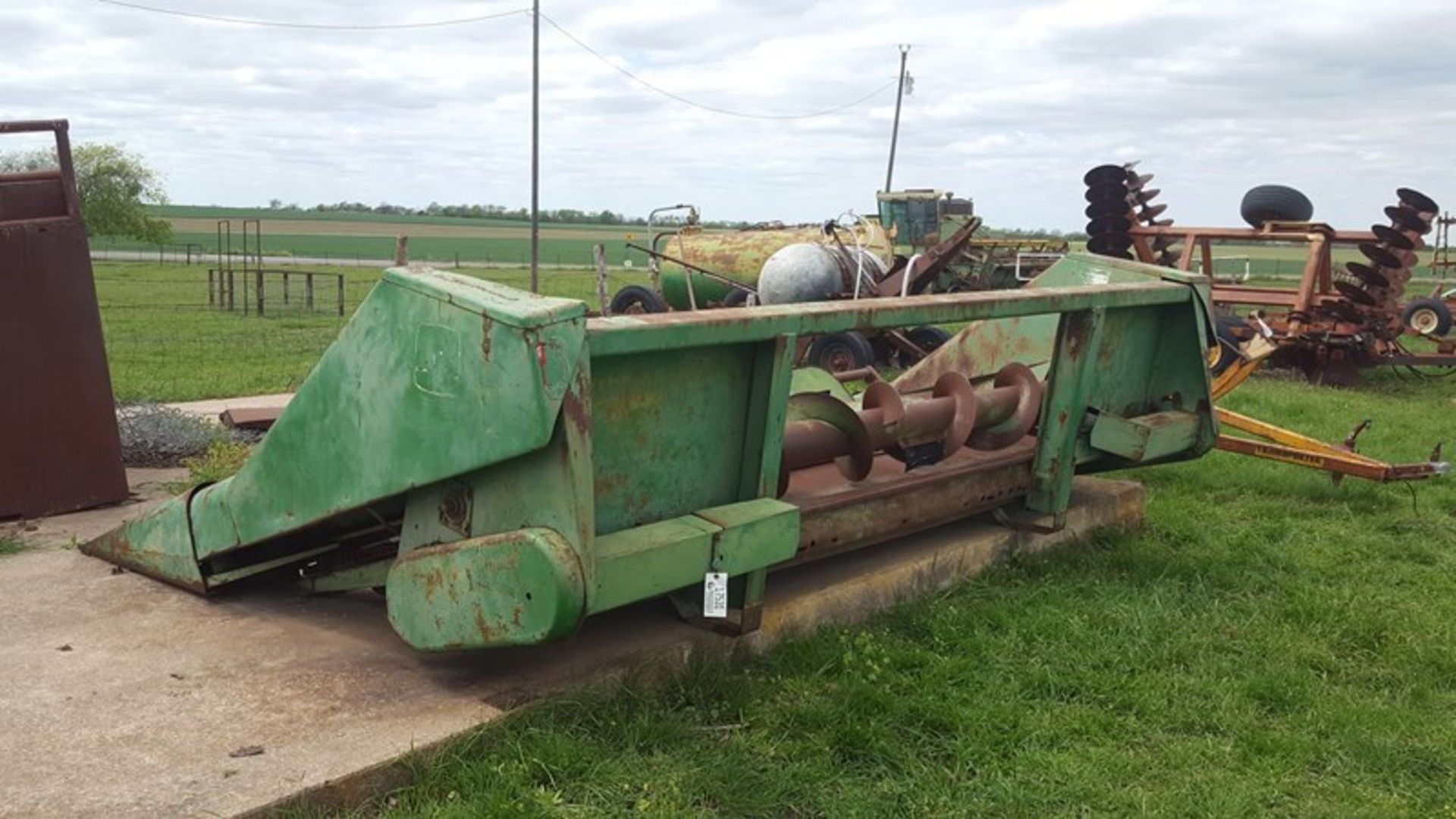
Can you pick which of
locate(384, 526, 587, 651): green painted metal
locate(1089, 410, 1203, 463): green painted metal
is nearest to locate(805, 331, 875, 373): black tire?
locate(1089, 410, 1203, 463): green painted metal

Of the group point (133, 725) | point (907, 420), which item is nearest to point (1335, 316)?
point (907, 420)

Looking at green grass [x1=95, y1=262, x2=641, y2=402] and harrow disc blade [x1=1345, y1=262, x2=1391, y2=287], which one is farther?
→ harrow disc blade [x1=1345, y1=262, x2=1391, y2=287]

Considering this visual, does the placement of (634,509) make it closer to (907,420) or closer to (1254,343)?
(907,420)

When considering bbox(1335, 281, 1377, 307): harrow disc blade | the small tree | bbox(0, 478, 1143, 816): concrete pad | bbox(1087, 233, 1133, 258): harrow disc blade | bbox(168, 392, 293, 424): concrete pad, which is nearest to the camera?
bbox(0, 478, 1143, 816): concrete pad

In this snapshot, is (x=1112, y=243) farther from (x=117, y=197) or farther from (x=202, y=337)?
(x=117, y=197)

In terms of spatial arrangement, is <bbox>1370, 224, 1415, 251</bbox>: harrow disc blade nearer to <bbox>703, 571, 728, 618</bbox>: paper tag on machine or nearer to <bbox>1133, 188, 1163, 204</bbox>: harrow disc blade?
<bbox>1133, 188, 1163, 204</bbox>: harrow disc blade

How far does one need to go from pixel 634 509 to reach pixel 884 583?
118 centimetres

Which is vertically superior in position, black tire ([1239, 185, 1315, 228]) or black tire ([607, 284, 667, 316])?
black tire ([1239, 185, 1315, 228])

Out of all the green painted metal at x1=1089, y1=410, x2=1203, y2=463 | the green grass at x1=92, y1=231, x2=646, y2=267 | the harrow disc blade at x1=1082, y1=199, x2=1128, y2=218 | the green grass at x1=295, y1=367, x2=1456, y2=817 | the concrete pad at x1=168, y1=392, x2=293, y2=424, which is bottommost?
the green grass at x1=92, y1=231, x2=646, y2=267

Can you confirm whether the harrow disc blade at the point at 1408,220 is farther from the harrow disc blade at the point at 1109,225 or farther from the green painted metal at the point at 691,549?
the green painted metal at the point at 691,549

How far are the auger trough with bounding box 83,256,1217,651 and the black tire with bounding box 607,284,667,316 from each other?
382 inches

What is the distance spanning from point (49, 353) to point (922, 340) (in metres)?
9.08

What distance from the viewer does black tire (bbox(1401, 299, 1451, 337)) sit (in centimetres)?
1369

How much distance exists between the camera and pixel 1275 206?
12727 millimetres
